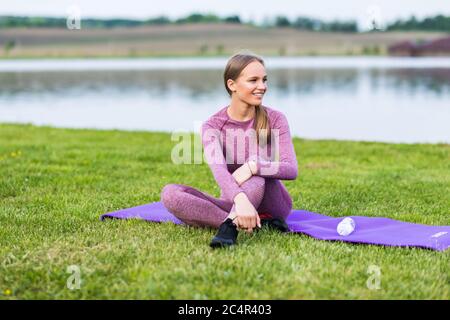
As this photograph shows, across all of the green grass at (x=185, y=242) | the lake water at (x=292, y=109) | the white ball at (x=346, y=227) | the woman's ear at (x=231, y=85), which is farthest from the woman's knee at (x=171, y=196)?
the lake water at (x=292, y=109)

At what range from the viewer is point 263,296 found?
3.94 m

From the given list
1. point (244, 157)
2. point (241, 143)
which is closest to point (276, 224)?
point (244, 157)

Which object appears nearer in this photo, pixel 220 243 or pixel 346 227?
pixel 220 243

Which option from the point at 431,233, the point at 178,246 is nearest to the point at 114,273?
the point at 178,246

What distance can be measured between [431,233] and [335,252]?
104 centimetres

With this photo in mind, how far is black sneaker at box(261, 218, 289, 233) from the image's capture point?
5.56 metres

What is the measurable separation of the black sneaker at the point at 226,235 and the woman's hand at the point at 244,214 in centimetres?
5

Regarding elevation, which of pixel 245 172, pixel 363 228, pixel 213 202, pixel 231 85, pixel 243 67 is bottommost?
pixel 363 228

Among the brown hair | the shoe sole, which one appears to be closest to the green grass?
the shoe sole

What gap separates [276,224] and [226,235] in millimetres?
743

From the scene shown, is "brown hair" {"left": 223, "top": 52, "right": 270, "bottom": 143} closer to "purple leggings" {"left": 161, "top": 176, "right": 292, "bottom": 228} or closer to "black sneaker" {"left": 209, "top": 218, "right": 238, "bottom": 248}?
"purple leggings" {"left": 161, "top": 176, "right": 292, "bottom": 228}

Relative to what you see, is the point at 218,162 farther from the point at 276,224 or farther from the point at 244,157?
the point at 276,224

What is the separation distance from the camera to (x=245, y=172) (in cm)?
527

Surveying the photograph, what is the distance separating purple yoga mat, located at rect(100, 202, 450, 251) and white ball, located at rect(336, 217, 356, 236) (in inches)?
1.7
